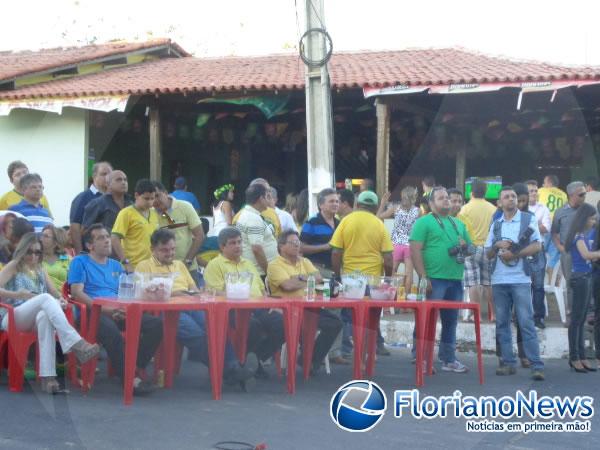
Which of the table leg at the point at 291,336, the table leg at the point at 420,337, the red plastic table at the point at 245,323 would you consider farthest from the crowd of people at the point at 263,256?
the table leg at the point at 420,337

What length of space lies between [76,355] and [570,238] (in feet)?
15.5

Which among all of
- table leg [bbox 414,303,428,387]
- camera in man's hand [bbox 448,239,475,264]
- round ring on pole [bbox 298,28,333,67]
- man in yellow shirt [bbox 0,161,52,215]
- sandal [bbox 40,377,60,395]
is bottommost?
sandal [bbox 40,377,60,395]

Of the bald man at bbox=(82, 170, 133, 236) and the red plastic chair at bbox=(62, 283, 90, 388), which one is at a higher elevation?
the bald man at bbox=(82, 170, 133, 236)

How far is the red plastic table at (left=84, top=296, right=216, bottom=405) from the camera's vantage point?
6734 millimetres

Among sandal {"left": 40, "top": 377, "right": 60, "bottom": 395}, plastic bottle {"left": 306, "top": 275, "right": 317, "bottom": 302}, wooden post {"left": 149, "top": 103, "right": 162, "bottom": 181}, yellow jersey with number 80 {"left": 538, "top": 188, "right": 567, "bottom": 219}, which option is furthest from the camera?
wooden post {"left": 149, "top": 103, "right": 162, "bottom": 181}

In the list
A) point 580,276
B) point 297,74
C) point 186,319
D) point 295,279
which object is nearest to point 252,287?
point 295,279

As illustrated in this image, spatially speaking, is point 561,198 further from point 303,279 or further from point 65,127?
point 65,127

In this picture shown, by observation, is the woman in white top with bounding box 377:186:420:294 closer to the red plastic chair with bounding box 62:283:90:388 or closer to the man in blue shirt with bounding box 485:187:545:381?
the man in blue shirt with bounding box 485:187:545:381

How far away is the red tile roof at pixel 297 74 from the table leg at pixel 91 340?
7516 millimetres

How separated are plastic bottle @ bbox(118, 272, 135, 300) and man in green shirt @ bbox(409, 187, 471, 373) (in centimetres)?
271

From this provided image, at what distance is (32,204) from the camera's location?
29.9ft

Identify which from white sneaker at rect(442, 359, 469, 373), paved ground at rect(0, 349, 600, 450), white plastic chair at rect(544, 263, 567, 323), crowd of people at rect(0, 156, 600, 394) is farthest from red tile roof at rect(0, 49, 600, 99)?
paved ground at rect(0, 349, 600, 450)

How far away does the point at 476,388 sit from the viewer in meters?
7.88

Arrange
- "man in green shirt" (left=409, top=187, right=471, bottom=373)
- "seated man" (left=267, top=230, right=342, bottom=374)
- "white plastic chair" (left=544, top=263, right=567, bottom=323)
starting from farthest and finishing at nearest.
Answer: "white plastic chair" (left=544, top=263, right=567, bottom=323) → "man in green shirt" (left=409, top=187, right=471, bottom=373) → "seated man" (left=267, top=230, right=342, bottom=374)
